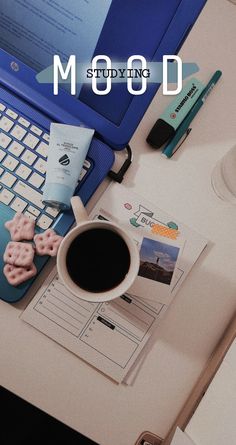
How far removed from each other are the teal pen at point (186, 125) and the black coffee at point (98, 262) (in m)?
0.20

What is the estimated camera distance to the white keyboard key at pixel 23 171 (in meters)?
0.61

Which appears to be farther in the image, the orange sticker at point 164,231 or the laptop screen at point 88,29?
the orange sticker at point 164,231

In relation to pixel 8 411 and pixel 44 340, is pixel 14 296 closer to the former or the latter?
pixel 44 340

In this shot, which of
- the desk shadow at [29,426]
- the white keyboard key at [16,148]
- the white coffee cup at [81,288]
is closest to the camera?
the white coffee cup at [81,288]

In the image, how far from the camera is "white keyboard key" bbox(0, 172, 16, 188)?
2.00 feet

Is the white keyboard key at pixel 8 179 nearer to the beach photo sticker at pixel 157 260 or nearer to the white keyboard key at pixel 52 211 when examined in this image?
the white keyboard key at pixel 52 211

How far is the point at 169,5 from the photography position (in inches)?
21.5

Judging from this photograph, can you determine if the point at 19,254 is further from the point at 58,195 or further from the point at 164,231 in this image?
the point at 164,231

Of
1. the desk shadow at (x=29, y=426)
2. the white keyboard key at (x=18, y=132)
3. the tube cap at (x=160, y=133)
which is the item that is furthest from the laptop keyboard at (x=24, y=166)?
the desk shadow at (x=29, y=426)

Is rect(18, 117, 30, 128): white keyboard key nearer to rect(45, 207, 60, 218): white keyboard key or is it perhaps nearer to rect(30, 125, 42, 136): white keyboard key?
rect(30, 125, 42, 136): white keyboard key

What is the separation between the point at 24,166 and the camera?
2.03ft

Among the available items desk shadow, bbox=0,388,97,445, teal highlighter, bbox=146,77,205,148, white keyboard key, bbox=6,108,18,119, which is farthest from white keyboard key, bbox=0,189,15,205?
desk shadow, bbox=0,388,97,445

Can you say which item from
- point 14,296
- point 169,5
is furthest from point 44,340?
point 169,5

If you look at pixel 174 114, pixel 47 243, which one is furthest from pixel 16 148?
pixel 174 114
